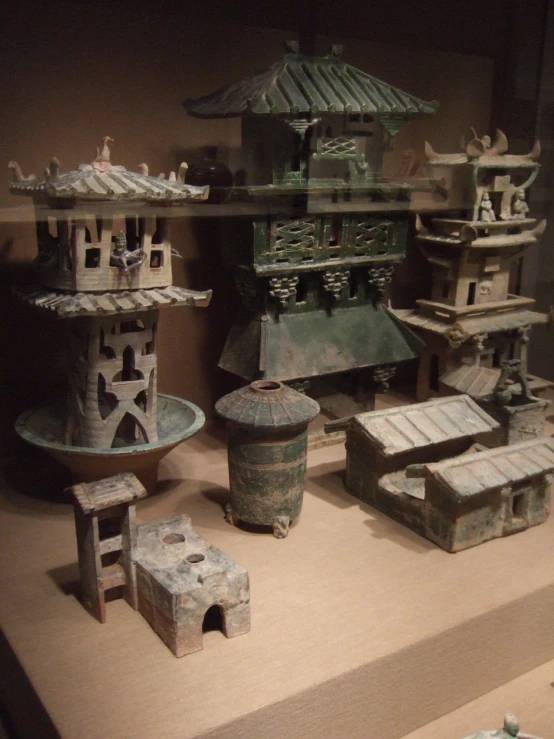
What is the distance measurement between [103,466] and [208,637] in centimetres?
124

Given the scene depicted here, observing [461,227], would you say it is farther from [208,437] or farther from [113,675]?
[113,675]

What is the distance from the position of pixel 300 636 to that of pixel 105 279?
2.11 metres

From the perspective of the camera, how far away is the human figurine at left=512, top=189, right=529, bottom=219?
5613 mm

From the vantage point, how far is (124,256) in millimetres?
4023

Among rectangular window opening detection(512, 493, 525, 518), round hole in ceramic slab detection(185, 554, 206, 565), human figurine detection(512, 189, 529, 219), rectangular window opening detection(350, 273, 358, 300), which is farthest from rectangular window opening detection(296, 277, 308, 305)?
round hole in ceramic slab detection(185, 554, 206, 565)

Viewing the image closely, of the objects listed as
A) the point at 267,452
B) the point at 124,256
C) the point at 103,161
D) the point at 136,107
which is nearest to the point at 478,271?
the point at 267,452

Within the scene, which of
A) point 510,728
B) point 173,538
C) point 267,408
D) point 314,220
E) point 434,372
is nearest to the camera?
point 510,728

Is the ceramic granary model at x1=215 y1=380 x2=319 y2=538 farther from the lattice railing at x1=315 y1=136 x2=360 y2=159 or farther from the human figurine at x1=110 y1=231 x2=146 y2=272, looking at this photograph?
the lattice railing at x1=315 y1=136 x2=360 y2=159

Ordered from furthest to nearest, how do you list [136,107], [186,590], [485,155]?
[485,155] < [136,107] < [186,590]

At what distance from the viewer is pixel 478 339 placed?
18.5 ft

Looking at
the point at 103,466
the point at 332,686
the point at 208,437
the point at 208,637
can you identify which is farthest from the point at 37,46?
the point at 332,686

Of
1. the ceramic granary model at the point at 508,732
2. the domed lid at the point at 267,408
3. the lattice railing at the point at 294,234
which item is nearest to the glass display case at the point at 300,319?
the lattice railing at the point at 294,234

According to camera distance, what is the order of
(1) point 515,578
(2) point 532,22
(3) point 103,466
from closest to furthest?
(1) point 515,578
(3) point 103,466
(2) point 532,22

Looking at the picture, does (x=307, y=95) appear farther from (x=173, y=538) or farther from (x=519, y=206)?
(x=173, y=538)
